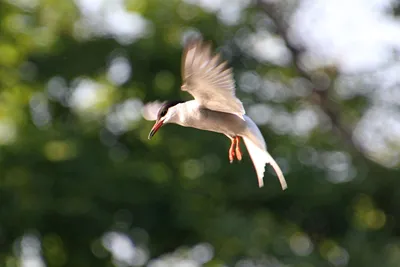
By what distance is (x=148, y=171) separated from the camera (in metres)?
15.9

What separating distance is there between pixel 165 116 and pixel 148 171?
1188 cm

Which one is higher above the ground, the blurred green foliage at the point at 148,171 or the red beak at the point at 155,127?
the red beak at the point at 155,127

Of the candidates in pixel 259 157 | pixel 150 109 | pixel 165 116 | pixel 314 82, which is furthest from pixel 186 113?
pixel 314 82

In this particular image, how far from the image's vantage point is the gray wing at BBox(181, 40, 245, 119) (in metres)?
3.61

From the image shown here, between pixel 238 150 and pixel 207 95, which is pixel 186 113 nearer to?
pixel 207 95

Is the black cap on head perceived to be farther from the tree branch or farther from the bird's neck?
the tree branch

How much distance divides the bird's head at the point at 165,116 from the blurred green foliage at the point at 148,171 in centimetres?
1000

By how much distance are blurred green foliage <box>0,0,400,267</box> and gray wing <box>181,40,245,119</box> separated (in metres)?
10.4

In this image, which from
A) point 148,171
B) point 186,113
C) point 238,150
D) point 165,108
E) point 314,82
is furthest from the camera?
point 314,82

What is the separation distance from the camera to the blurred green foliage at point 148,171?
15289mm

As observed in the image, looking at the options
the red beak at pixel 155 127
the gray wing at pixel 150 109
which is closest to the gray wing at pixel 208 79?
the red beak at pixel 155 127

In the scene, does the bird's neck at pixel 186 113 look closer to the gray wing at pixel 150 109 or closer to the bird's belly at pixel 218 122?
the bird's belly at pixel 218 122

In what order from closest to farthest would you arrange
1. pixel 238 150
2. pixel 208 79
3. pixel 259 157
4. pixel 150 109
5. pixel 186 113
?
pixel 208 79
pixel 186 113
pixel 238 150
pixel 259 157
pixel 150 109

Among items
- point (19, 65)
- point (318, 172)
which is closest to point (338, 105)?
point (318, 172)
